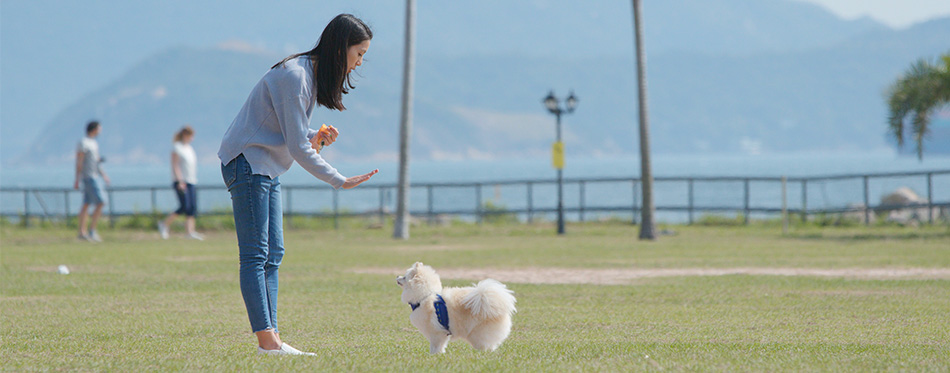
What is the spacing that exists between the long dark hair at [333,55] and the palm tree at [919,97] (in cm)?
1720

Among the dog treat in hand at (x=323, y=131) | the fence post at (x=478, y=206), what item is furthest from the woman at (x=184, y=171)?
the dog treat in hand at (x=323, y=131)

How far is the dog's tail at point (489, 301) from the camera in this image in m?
5.72

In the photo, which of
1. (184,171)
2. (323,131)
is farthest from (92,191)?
(323,131)

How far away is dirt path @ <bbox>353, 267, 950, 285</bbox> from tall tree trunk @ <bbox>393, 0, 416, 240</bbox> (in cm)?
738

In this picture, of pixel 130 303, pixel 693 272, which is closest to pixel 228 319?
pixel 130 303

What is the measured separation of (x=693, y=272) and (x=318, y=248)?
6782 millimetres

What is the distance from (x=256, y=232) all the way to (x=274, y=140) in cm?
49

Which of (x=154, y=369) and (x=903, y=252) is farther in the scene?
(x=903, y=252)

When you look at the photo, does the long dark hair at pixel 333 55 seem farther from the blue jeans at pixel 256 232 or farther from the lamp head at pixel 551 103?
the lamp head at pixel 551 103

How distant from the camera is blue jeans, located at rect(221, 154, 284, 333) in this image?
17.9 feet

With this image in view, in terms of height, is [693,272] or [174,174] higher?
[174,174]

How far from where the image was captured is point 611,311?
8602 millimetres

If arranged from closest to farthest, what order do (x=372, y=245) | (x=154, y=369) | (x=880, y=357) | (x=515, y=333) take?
(x=154, y=369)
(x=880, y=357)
(x=515, y=333)
(x=372, y=245)

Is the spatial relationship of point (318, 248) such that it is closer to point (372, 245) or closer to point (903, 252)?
point (372, 245)
